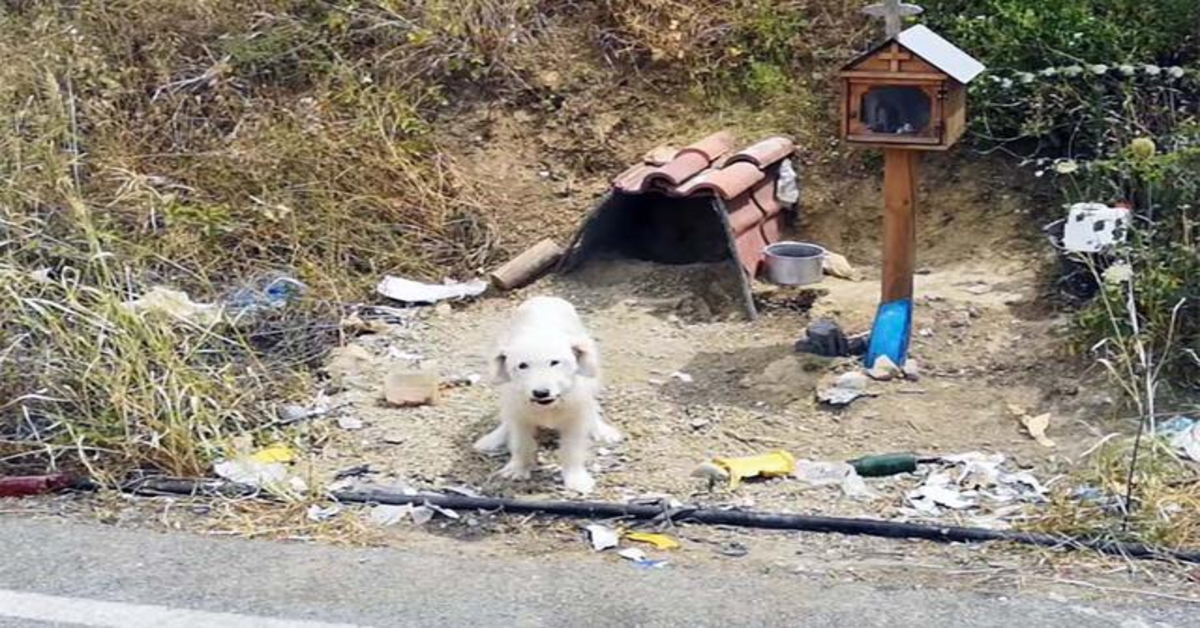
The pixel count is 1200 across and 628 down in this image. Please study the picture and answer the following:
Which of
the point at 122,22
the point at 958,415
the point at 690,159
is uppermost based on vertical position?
the point at 122,22

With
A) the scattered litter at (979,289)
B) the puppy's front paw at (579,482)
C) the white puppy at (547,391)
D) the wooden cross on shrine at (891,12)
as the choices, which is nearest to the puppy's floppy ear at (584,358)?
the white puppy at (547,391)

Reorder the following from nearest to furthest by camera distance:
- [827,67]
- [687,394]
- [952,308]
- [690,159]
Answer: [687,394] → [952,308] → [690,159] → [827,67]

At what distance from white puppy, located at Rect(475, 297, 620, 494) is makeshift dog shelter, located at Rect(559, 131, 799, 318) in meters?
1.71

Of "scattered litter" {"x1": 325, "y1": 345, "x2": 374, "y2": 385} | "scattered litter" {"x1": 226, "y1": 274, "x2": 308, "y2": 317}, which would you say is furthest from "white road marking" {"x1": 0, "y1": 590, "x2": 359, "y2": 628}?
"scattered litter" {"x1": 226, "y1": 274, "x2": 308, "y2": 317}

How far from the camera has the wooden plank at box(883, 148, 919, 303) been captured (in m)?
5.95

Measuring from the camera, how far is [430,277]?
24.4 feet

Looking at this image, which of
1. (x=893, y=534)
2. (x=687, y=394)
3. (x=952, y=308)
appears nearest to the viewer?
(x=893, y=534)

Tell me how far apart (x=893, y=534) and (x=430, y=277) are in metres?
3.37

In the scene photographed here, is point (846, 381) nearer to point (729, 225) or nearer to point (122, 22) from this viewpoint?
point (729, 225)

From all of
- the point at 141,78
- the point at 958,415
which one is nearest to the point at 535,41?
the point at 141,78

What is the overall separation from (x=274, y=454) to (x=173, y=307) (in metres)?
1.01

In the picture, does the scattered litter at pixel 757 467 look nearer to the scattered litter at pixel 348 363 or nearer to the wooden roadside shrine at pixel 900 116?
the wooden roadside shrine at pixel 900 116

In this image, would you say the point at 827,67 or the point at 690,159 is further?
the point at 827,67

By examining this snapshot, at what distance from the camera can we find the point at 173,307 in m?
6.07
